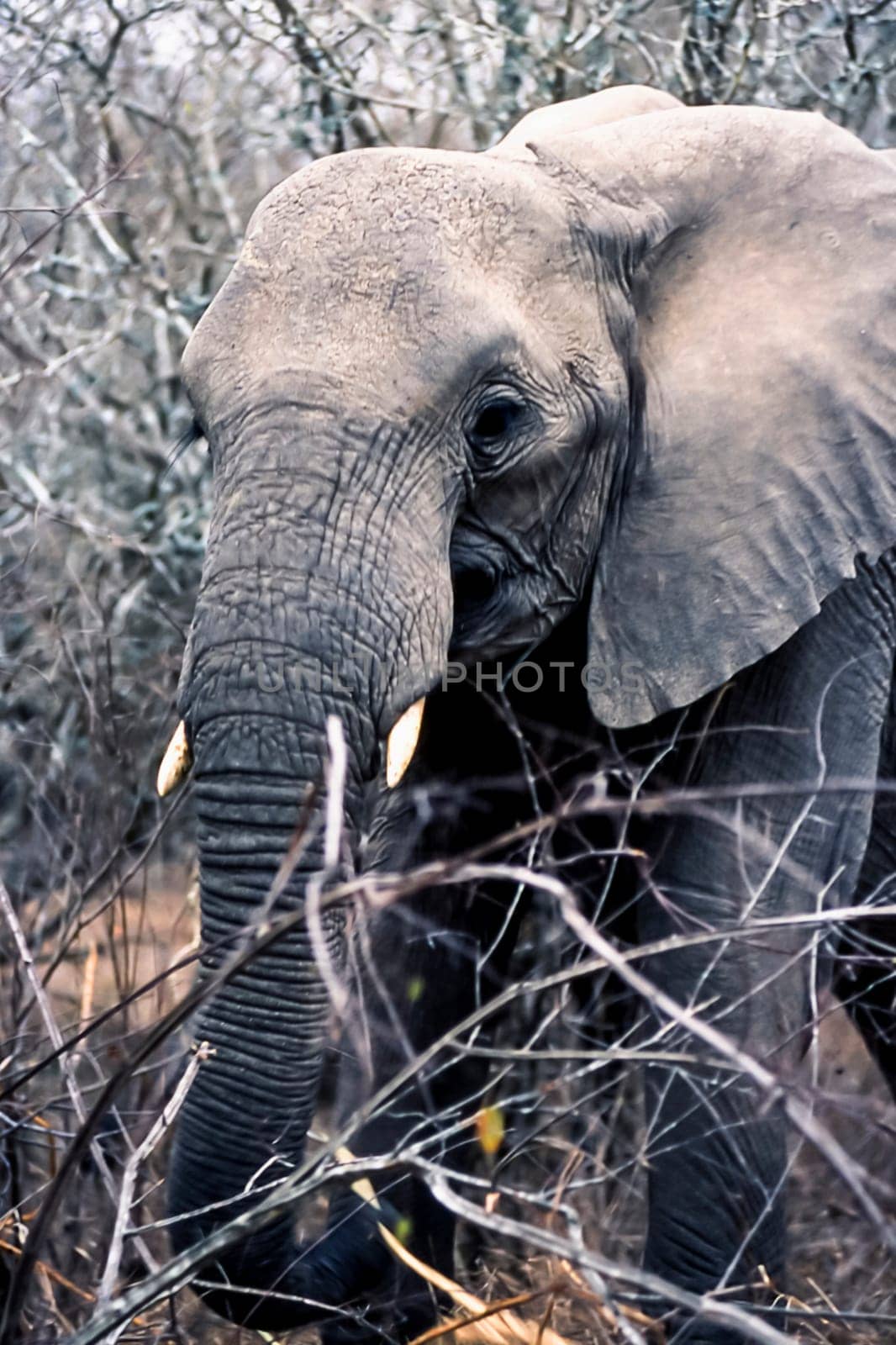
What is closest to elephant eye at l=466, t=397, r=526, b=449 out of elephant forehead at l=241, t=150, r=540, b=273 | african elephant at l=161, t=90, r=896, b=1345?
african elephant at l=161, t=90, r=896, b=1345

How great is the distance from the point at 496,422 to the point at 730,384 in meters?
0.36

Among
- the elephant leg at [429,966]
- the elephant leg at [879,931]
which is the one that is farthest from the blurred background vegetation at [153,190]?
the elephant leg at [879,931]

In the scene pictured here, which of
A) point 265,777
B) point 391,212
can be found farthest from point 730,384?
point 265,777

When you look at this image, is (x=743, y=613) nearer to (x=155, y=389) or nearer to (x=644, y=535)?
(x=644, y=535)

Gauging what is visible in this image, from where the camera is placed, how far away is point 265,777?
2025mm

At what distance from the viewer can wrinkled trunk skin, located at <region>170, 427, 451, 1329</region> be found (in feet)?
6.64

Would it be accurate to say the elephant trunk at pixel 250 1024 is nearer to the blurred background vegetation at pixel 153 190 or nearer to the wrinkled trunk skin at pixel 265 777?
the wrinkled trunk skin at pixel 265 777

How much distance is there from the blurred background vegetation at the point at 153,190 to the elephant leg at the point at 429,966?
93 cm

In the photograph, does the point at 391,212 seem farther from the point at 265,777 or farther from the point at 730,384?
the point at 265,777

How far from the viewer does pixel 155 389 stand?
4520 mm

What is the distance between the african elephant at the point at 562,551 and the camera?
6.79 ft

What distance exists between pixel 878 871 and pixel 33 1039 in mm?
1488

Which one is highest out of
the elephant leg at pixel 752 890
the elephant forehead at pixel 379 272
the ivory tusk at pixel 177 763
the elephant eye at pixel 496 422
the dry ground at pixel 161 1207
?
the elephant forehead at pixel 379 272

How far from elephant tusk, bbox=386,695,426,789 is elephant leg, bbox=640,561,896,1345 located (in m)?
0.51
